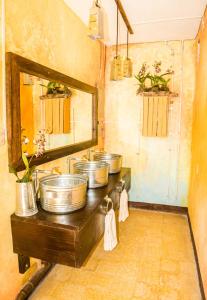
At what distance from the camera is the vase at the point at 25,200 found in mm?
1443

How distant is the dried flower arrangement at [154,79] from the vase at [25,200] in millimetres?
2155

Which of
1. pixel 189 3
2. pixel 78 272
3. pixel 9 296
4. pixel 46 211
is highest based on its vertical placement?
pixel 189 3

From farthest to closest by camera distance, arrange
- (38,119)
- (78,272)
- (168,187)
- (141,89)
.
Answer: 1. (168,187)
2. (141,89)
3. (78,272)
4. (38,119)

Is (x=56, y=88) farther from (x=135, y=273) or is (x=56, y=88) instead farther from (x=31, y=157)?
(x=135, y=273)

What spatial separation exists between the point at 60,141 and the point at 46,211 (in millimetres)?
730

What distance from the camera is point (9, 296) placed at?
1.54 metres

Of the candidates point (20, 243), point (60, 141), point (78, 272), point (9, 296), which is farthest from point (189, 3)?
point (9, 296)

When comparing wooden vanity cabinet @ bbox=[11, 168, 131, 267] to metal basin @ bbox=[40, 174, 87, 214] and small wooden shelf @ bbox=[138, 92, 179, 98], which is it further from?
small wooden shelf @ bbox=[138, 92, 179, 98]

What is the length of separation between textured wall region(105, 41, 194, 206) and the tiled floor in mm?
730

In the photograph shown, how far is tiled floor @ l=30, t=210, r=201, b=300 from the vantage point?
1.80 m

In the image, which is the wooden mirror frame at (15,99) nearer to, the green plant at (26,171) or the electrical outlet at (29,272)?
the green plant at (26,171)

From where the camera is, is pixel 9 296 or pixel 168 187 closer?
pixel 9 296

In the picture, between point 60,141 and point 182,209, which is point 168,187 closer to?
point 182,209

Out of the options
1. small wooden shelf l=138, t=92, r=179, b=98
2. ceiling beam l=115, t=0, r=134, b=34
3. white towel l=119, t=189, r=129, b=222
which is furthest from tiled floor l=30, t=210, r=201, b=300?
ceiling beam l=115, t=0, r=134, b=34
